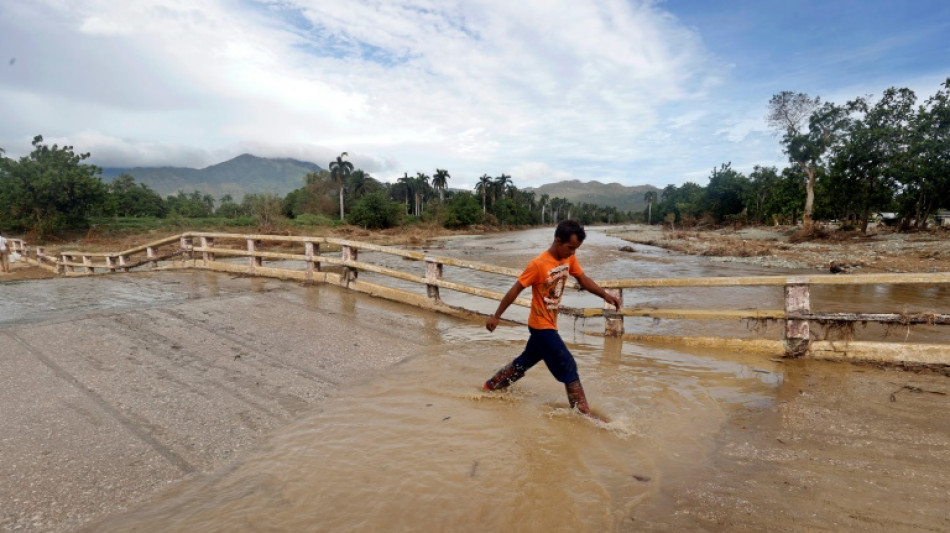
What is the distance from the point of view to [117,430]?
3.56m

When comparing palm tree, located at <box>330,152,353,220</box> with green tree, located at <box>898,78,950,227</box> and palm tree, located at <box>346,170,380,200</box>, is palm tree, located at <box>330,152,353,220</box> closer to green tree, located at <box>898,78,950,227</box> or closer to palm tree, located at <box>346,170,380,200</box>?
palm tree, located at <box>346,170,380,200</box>

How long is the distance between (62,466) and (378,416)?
2.16 meters

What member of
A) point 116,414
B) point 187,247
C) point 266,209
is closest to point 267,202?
point 266,209

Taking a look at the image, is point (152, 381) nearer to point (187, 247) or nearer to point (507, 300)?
point (507, 300)

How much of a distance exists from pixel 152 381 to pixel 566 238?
14.1 ft

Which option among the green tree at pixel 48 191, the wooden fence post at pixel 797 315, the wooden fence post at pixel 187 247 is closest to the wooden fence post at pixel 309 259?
the wooden fence post at pixel 187 247

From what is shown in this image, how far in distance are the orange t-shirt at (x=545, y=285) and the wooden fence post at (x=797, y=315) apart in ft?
10.4

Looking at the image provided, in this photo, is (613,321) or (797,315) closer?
(797,315)

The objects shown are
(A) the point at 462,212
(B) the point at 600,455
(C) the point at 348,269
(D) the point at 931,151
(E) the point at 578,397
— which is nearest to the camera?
(B) the point at 600,455

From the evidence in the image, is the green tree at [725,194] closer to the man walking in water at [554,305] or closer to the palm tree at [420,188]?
the palm tree at [420,188]

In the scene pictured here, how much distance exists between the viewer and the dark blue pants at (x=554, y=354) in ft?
12.9

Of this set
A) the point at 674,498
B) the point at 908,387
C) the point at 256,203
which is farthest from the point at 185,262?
the point at 256,203

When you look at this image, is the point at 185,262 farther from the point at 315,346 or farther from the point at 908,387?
the point at 908,387

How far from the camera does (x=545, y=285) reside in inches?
157
